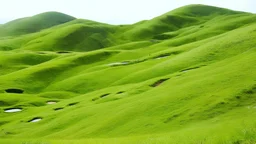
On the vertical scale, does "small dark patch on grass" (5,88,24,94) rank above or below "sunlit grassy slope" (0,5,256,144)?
below

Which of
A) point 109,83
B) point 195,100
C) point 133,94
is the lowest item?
point 109,83

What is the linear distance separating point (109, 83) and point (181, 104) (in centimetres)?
5382

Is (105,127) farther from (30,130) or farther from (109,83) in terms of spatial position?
(109,83)

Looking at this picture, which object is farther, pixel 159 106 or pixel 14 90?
pixel 14 90

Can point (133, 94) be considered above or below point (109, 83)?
above

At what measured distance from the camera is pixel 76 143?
113 ft

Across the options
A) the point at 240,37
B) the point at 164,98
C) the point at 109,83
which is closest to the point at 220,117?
the point at 164,98

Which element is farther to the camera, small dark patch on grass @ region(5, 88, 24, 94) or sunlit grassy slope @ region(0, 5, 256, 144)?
small dark patch on grass @ region(5, 88, 24, 94)

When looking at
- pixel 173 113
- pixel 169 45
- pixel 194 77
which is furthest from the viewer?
pixel 169 45

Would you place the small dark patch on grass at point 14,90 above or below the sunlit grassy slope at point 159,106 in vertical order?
below

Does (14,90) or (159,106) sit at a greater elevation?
(159,106)

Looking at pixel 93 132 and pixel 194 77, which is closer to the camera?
pixel 93 132

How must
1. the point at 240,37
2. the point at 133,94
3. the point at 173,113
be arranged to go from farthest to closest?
the point at 240,37 < the point at 133,94 < the point at 173,113

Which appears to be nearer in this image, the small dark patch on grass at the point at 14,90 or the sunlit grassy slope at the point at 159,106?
the sunlit grassy slope at the point at 159,106
